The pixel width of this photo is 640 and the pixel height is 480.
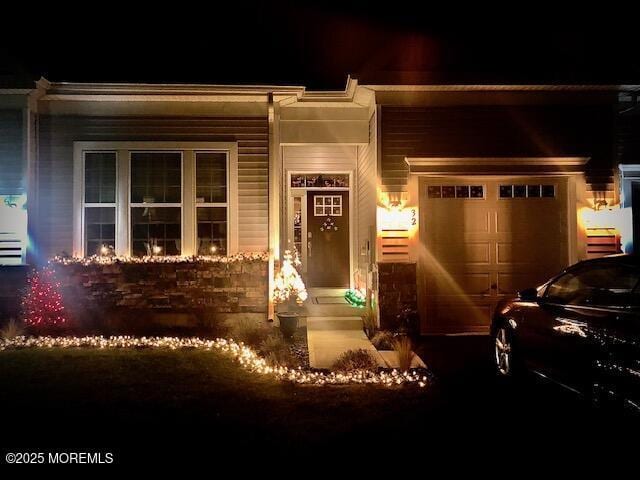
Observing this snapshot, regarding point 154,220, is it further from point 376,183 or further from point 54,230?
point 376,183

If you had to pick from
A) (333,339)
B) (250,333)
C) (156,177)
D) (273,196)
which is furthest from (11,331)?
(333,339)

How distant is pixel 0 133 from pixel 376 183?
21.5ft

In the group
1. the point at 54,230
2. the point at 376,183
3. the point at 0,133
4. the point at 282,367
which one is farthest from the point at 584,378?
the point at 0,133

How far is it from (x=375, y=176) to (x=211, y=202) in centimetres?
308

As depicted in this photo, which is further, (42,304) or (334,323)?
(334,323)

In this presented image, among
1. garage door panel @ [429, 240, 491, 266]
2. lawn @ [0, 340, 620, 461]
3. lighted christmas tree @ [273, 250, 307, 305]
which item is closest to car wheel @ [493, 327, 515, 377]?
lawn @ [0, 340, 620, 461]

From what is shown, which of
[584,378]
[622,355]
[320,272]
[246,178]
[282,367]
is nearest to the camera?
[622,355]

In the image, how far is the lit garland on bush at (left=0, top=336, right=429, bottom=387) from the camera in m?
6.16

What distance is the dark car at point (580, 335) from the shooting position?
4.39m

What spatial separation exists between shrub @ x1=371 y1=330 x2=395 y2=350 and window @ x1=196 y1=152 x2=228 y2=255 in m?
3.36

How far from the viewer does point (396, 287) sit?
896 centimetres

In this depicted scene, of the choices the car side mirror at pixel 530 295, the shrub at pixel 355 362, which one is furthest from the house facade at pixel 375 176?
the car side mirror at pixel 530 295

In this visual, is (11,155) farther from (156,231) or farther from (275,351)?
(275,351)

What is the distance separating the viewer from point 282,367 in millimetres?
6668
